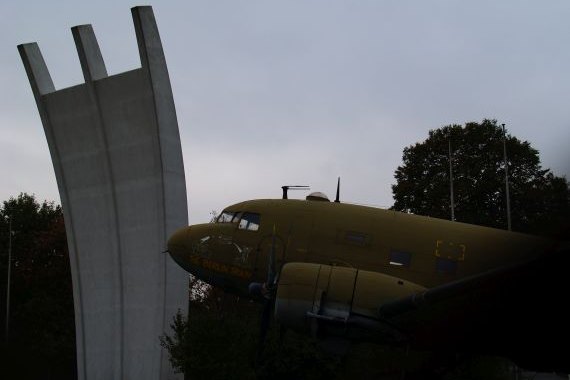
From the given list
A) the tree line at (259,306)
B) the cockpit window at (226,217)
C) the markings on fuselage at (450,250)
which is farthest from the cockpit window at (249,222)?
the markings on fuselage at (450,250)

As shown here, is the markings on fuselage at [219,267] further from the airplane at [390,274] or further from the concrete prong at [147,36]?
the concrete prong at [147,36]

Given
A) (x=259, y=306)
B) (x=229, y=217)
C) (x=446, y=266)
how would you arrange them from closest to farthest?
(x=446, y=266) < (x=229, y=217) < (x=259, y=306)

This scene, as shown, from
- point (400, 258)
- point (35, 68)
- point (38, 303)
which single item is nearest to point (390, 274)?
point (400, 258)

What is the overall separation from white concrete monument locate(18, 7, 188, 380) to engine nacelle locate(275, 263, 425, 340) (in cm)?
2783

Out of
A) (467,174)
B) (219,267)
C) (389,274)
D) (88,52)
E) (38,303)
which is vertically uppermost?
(88,52)

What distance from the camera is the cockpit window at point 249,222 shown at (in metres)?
18.7

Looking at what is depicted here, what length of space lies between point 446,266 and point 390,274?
1.45 meters

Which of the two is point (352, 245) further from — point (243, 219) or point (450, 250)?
point (243, 219)

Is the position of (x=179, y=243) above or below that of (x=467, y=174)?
below

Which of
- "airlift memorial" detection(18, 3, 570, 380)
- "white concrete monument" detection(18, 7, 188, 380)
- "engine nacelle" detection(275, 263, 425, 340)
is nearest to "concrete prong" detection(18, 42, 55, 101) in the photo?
"white concrete monument" detection(18, 7, 188, 380)

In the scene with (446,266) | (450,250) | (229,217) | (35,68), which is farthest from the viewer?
(35,68)

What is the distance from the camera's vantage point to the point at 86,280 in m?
45.0

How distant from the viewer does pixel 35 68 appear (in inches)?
1756

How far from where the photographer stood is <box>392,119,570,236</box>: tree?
46406 mm
